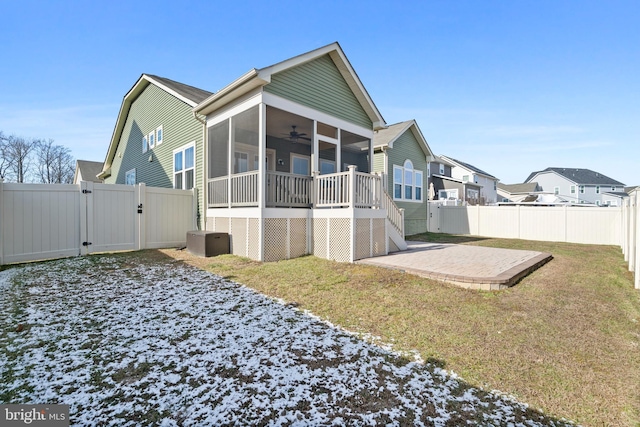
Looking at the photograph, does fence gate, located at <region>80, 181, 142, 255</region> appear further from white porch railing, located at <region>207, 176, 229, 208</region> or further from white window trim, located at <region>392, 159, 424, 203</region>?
white window trim, located at <region>392, 159, 424, 203</region>

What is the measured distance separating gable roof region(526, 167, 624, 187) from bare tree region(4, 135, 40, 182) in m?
75.5

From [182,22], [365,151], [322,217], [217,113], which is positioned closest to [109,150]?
[182,22]

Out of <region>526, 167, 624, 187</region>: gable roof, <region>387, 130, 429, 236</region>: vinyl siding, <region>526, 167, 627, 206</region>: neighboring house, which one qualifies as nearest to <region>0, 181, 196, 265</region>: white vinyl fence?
<region>387, 130, 429, 236</region>: vinyl siding

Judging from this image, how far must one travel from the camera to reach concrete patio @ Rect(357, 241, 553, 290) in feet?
17.1

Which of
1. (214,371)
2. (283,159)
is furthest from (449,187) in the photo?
(214,371)

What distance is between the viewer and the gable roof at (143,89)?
1050cm

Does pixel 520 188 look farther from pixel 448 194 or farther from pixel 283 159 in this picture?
pixel 283 159

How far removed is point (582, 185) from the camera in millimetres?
44594

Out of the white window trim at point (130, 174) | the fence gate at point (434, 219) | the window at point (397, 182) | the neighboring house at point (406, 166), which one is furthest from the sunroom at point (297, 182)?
the fence gate at point (434, 219)

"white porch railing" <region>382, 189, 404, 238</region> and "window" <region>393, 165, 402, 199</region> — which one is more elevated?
"window" <region>393, 165, 402, 199</region>

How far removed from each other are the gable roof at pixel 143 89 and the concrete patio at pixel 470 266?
8.51 m

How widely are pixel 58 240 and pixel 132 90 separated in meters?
9.49

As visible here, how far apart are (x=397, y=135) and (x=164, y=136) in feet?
35.8

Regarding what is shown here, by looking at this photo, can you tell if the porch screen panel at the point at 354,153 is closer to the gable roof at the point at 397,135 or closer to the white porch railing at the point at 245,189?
the gable roof at the point at 397,135
